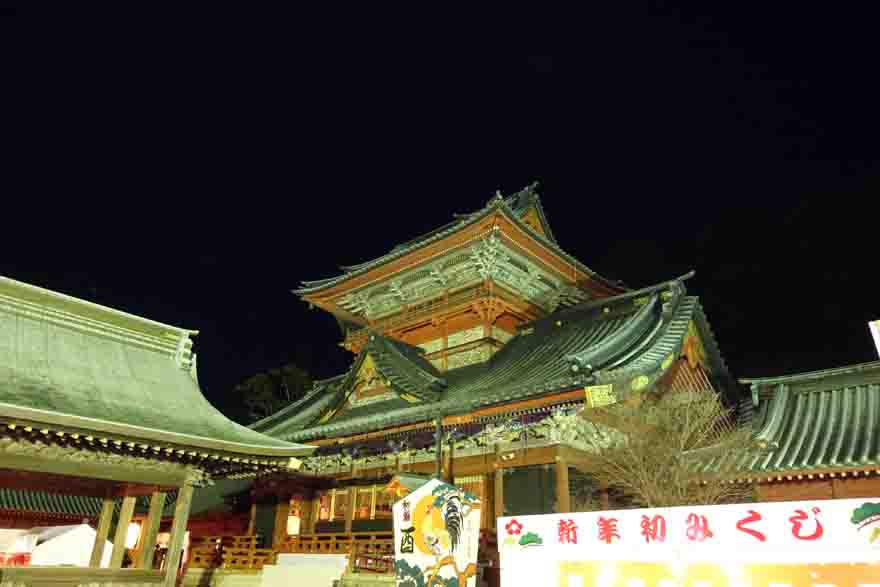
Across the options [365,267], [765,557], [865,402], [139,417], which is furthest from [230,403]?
[765,557]

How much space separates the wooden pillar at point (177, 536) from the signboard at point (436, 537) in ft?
20.0

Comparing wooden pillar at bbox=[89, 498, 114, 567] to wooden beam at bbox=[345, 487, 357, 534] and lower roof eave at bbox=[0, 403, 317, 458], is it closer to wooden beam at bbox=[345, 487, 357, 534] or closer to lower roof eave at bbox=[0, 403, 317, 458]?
lower roof eave at bbox=[0, 403, 317, 458]

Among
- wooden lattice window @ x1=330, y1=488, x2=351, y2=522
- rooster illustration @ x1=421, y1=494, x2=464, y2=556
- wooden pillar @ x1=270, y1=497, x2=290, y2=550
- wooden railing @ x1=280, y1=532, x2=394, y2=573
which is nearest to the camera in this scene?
rooster illustration @ x1=421, y1=494, x2=464, y2=556

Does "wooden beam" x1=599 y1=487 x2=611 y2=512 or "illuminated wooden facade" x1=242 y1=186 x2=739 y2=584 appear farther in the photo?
"wooden beam" x1=599 y1=487 x2=611 y2=512

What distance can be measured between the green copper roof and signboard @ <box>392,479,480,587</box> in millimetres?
5425

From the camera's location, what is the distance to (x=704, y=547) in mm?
6660

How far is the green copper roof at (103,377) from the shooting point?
36.3 ft

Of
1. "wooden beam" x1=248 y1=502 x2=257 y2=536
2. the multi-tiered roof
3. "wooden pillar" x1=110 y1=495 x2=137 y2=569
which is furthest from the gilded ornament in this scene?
"wooden beam" x1=248 y1=502 x2=257 y2=536

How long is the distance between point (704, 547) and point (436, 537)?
11.8ft

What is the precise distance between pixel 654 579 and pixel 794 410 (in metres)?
12.1

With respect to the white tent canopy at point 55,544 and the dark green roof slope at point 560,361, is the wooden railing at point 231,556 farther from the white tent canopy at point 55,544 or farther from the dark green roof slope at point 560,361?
the white tent canopy at point 55,544

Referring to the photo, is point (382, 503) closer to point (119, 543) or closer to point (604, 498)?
point (604, 498)

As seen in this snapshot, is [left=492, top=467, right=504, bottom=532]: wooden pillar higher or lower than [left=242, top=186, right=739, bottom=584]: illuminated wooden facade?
lower

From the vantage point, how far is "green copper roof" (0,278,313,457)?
36.3 feet
